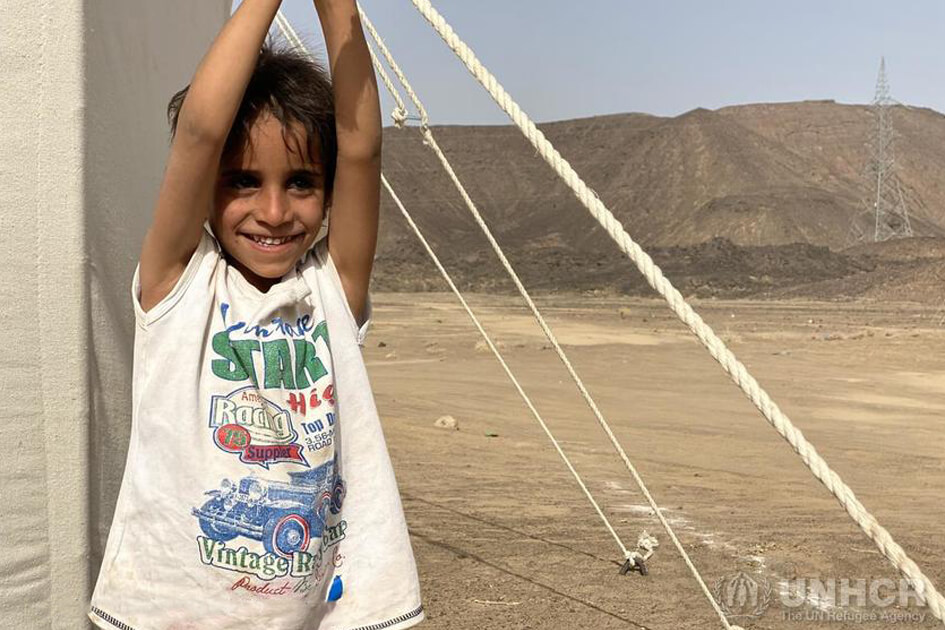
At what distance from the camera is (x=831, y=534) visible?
16.3 feet

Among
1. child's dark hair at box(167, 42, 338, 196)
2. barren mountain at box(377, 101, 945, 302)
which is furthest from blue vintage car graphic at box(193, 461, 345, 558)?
barren mountain at box(377, 101, 945, 302)

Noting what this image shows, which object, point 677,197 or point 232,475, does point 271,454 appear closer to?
point 232,475

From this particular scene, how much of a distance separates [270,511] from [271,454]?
75mm

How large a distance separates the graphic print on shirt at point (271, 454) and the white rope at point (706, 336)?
0.49 meters

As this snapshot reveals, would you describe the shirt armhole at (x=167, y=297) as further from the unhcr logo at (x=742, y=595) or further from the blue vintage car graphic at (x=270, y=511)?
the unhcr logo at (x=742, y=595)

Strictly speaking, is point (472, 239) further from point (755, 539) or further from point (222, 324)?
point (222, 324)

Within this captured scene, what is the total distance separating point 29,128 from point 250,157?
56cm

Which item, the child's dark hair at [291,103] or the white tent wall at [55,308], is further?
the white tent wall at [55,308]

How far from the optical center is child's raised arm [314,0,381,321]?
151 centimetres

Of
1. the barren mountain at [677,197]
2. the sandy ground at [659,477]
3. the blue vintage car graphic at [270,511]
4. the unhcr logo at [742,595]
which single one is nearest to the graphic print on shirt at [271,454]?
the blue vintage car graphic at [270,511]

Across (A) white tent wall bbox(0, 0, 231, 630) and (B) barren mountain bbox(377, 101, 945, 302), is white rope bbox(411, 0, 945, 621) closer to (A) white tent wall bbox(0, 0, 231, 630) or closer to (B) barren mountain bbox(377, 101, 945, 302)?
(A) white tent wall bbox(0, 0, 231, 630)

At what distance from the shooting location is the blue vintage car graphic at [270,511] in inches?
56.6

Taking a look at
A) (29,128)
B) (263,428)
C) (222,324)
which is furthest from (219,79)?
(29,128)

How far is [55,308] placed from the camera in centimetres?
183
